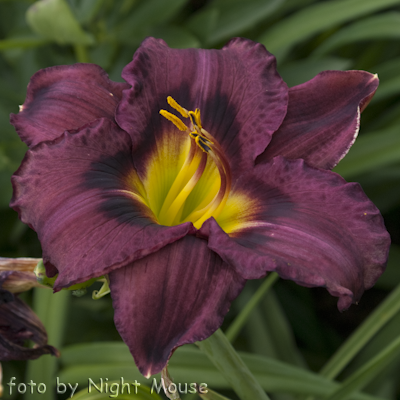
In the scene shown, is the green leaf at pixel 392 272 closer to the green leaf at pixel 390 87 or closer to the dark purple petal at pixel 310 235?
the green leaf at pixel 390 87

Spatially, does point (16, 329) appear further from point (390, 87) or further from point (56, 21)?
point (390, 87)

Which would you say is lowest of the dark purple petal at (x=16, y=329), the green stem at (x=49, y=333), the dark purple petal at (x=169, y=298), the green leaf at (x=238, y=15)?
the green stem at (x=49, y=333)

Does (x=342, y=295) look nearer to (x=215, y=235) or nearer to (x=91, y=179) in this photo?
(x=215, y=235)

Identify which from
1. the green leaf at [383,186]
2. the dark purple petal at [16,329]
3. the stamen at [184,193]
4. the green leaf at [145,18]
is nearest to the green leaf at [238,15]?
the green leaf at [145,18]

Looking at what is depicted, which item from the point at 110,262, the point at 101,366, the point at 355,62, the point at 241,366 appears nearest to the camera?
the point at 110,262

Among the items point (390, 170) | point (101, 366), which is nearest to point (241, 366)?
point (101, 366)
